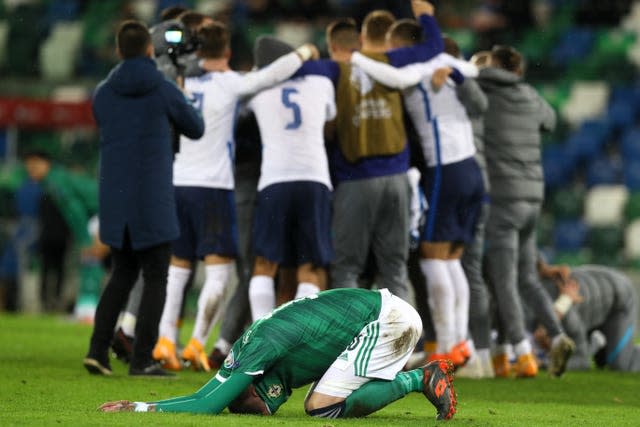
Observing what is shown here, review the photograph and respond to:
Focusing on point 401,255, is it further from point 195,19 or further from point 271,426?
point 271,426

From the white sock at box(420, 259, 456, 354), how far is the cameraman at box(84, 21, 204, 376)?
1906 mm

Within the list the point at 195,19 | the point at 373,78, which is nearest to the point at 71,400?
the point at 373,78

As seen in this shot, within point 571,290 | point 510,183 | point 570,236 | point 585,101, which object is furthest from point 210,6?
point 510,183

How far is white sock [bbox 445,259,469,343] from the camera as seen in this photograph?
9.12 metres

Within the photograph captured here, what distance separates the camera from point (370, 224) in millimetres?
8828

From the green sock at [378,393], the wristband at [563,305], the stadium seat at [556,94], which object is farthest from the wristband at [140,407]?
the stadium seat at [556,94]

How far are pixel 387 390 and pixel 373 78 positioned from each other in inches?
128

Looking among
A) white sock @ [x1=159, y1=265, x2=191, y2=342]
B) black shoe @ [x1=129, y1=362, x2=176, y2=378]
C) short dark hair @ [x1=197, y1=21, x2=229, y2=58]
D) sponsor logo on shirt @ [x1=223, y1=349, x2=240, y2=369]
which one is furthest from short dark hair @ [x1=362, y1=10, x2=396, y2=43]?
sponsor logo on shirt @ [x1=223, y1=349, x2=240, y2=369]

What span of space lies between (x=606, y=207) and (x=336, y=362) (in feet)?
44.7

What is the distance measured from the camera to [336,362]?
19.7ft

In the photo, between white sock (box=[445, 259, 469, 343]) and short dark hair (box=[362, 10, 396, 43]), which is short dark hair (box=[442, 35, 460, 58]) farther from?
white sock (box=[445, 259, 469, 343])

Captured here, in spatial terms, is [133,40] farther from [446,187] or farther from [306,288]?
[446,187]

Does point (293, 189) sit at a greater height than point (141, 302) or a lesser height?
greater

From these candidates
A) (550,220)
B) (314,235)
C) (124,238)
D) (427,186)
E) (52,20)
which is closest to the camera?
(124,238)
